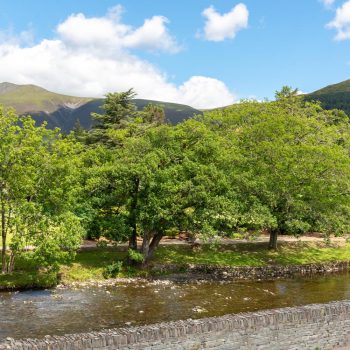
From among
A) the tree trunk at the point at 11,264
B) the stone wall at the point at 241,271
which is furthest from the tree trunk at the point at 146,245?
the tree trunk at the point at 11,264

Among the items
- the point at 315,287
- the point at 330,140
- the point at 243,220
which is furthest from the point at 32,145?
the point at 330,140

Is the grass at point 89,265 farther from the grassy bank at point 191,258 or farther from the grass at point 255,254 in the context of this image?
the grass at point 255,254

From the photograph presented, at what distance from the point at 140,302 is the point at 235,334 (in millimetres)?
13475

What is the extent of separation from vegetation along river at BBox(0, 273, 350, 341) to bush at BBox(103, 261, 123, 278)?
5.92 ft

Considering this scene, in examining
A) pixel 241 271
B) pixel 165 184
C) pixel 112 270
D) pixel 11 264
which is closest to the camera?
pixel 11 264

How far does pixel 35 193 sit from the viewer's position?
108 ft

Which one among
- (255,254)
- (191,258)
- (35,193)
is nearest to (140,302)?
(35,193)

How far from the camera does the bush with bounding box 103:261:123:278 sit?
35219mm

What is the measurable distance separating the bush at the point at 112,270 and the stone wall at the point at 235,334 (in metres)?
19.3

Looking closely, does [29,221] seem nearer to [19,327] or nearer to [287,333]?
[19,327]

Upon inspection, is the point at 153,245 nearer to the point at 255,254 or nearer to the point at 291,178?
the point at 255,254

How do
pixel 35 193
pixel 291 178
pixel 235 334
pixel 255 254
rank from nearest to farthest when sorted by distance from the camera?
pixel 235 334
pixel 35 193
pixel 291 178
pixel 255 254

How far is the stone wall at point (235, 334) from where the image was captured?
48.0 ft

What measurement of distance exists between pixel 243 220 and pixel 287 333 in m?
20.0
